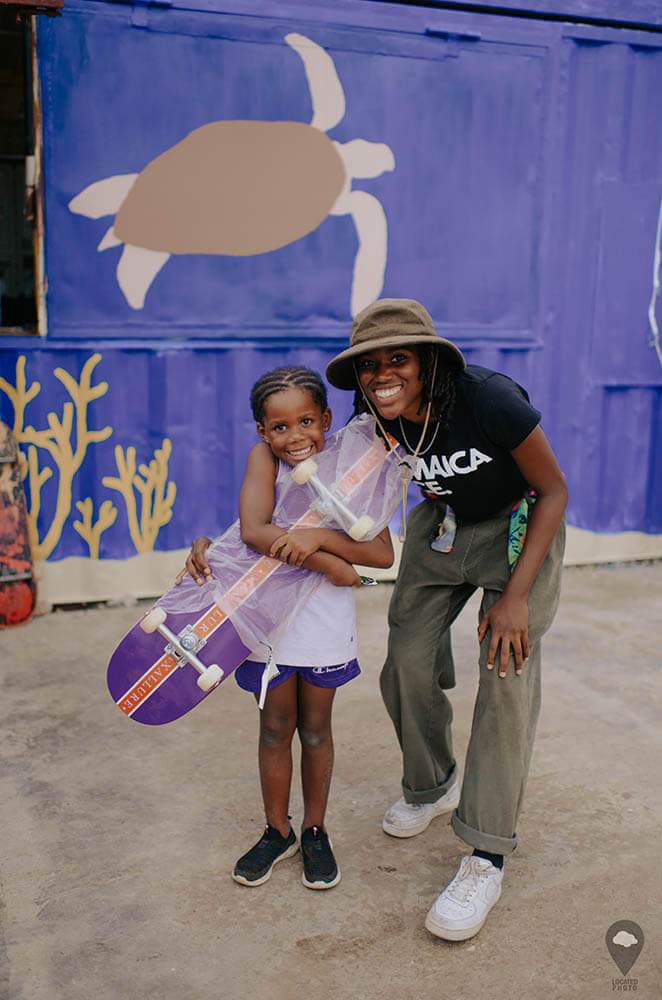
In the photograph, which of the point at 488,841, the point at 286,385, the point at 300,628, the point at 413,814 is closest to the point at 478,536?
the point at 300,628

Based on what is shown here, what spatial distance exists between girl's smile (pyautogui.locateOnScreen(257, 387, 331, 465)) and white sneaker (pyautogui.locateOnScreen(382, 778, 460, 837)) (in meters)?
1.09

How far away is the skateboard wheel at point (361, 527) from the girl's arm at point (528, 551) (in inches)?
14.7

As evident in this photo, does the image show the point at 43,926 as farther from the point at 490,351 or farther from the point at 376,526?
the point at 490,351

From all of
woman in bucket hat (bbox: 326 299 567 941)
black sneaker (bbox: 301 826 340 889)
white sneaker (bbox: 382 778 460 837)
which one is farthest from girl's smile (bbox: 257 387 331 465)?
white sneaker (bbox: 382 778 460 837)

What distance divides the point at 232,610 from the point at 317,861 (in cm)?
70

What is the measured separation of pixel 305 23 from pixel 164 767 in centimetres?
354

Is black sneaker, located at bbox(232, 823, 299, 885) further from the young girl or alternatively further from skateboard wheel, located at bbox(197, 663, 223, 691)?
skateboard wheel, located at bbox(197, 663, 223, 691)

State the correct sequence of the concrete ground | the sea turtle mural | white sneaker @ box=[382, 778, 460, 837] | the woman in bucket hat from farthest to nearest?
the sea turtle mural, white sneaker @ box=[382, 778, 460, 837], the woman in bucket hat, the concrete ground

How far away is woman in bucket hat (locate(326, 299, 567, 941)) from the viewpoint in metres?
2.03

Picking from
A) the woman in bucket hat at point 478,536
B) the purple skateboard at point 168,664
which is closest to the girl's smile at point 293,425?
the woman in bucket hat at point 478,536

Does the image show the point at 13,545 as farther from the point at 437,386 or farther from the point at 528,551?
the point at 528,551

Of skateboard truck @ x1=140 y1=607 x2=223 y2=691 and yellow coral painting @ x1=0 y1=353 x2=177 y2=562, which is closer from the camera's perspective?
skateboard truck @ x1=140 y1=607 x2=223 y2=691

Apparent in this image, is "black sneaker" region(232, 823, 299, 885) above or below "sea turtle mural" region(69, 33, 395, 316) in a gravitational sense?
below

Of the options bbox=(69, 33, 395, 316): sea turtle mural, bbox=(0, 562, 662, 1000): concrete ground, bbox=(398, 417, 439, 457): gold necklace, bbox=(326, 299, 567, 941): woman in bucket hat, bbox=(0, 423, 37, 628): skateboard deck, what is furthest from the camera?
bbox=(69, 33, 395, 316): sea turtle mural
